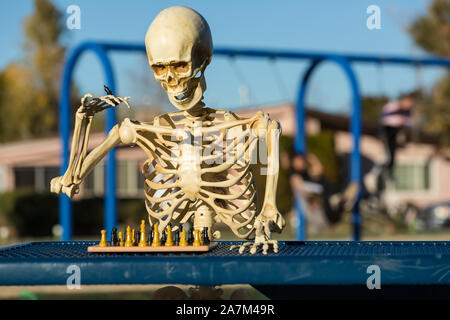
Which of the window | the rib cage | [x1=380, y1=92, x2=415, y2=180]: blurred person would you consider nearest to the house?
the window

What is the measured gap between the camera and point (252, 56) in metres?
9.77

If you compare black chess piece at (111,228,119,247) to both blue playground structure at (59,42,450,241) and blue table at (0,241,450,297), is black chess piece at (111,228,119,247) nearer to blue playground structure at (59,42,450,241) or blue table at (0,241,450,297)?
blue table at (0,241,450,297)

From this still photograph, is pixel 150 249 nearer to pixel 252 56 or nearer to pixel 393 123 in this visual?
pixel 252 56

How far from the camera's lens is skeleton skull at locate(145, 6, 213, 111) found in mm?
3539

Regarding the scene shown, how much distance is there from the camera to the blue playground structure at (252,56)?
295 inches

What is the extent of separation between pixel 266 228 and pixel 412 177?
71.5 ft

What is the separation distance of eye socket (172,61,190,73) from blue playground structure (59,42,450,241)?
Result: 12.1ft

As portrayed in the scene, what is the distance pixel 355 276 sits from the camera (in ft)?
9.14

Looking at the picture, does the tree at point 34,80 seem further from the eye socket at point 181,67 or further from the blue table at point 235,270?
the blue table at point 235,270

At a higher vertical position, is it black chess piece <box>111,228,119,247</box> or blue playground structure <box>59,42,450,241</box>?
blue playground structure <box>59,42,450,241</box>

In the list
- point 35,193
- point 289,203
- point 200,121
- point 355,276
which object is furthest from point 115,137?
point 289,203

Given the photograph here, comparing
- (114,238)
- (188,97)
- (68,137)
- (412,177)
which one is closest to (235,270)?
(114,238)

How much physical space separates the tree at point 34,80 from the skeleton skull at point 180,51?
3727 cm
